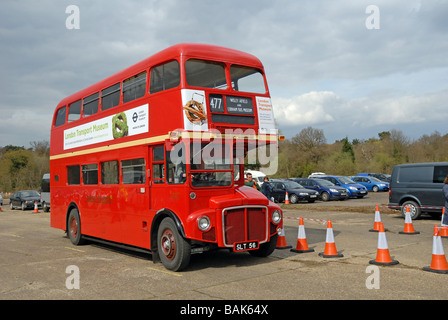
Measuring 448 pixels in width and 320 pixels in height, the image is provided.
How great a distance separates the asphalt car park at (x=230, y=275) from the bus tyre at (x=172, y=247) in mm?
207

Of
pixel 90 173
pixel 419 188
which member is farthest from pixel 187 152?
pixel 419 188

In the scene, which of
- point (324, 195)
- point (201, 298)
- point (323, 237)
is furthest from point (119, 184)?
point (324, 195)

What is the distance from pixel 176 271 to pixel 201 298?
1.96 m

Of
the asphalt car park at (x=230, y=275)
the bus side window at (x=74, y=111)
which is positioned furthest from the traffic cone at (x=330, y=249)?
the bus side window at (x=74, y=111)

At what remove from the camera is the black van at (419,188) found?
15289mm

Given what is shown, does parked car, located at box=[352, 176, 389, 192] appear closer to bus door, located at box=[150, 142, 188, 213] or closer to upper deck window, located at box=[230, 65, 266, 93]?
upper deck window, located at box=[230, 65, 266, 93]

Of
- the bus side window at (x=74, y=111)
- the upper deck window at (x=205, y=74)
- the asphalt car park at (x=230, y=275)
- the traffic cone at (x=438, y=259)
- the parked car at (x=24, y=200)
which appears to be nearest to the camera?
the asphalt car park at (x=230, y=275)

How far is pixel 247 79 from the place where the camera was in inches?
356

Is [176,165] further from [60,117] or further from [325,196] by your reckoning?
[325,196]

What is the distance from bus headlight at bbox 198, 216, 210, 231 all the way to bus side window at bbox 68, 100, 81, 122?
6506mm

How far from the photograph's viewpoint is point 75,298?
21.0 feet

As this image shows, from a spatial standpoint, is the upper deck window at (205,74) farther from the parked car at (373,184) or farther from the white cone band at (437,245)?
the parked car at (373,184)

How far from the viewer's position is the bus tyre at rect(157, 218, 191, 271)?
7906 mm

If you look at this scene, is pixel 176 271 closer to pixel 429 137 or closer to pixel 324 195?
pixel 324 195
